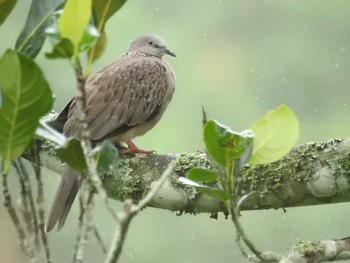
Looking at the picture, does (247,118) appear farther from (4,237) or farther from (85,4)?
(85,4)

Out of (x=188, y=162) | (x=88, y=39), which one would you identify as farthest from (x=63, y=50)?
(x=188, y=162)

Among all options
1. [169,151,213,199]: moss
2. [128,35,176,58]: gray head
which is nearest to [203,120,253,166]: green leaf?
[169,151,213,199]: moss

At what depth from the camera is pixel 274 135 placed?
3.58 ft

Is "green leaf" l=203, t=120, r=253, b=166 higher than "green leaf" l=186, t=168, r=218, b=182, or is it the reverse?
"green leaf" l=203, t=120, r=253, b=166

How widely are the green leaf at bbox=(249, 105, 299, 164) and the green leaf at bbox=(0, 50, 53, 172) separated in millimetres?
279

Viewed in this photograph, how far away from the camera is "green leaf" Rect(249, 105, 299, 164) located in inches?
42.4

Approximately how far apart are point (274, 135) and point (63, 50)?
1.09ft

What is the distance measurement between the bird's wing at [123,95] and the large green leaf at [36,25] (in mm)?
1379

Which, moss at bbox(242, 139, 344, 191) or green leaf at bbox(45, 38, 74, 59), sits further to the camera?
moss at bbox(242, 139, 344, 191)

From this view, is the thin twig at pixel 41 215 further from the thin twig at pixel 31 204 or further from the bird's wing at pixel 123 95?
the bird's wing at pixel 123 95

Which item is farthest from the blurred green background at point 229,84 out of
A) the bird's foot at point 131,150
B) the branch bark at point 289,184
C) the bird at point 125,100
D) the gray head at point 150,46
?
the branch bark at point 289,184

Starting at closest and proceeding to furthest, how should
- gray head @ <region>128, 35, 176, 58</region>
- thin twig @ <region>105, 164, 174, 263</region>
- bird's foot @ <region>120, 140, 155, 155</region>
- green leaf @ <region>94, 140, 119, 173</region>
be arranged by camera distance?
thin twig @ <region>105, 164, 174, 263</region>, green leaf @ <region>94, 140, 119, 173</region>, bird's foot @ <region>120, 140, 155, 155</region>, gray head @ <region>128, 35, 176, 58</region>

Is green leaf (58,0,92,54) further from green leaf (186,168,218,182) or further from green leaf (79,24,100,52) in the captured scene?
green leaf (186,168,218,182)

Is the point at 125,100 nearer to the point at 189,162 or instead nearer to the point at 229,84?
the point at 189,162
